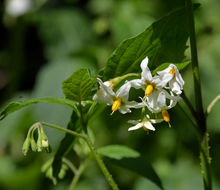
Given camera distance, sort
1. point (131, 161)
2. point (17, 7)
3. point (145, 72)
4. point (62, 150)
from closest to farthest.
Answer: point (145, 72) < point (62, 150) < point (131, 161) < point (17, 7)

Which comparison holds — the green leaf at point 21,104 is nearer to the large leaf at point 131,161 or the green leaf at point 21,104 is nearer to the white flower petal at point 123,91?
the white flower petal at point 123,91

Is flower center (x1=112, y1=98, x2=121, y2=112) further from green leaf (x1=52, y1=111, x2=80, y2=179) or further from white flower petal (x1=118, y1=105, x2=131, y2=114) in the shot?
green leaf (x1=52, y1=111, x2=80, y2=179)

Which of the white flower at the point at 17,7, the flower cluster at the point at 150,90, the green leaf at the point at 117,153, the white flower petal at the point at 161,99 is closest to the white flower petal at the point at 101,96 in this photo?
the flower cluster at the point at 150,90

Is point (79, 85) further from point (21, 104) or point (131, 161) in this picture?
point (131, 161)

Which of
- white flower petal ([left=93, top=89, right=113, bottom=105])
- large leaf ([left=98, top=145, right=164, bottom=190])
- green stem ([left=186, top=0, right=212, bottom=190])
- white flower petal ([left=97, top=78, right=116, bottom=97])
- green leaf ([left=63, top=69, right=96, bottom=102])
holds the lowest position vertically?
large leaf ([left=98, top=145, right=164, bottom=190])

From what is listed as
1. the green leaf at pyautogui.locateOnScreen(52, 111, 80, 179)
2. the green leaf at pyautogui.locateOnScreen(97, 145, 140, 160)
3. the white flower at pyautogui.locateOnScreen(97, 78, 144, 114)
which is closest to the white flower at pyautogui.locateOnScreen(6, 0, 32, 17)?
the green leaf at pyautogui.locateOnScreen(97, 145, 140, 160)

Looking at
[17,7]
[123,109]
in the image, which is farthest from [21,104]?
[17,7]
